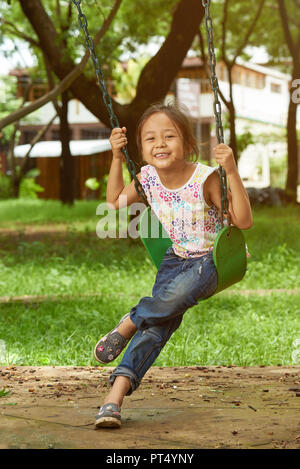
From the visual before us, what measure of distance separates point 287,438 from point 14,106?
34393mm

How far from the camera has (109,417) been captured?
3.42m

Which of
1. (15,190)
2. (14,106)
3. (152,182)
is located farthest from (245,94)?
(152,182)

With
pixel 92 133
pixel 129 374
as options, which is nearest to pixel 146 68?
pixel 129 374

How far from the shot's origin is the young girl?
3.54 m

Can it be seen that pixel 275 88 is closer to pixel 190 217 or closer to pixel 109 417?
pixel 190 217

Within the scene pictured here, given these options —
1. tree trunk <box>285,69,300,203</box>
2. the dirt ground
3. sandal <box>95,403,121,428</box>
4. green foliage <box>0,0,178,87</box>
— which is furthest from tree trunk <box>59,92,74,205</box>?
sandal <box>95,403,121,428</box>

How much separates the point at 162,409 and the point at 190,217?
0.93m

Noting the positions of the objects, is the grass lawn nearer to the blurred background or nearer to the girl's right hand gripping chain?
the blurred background

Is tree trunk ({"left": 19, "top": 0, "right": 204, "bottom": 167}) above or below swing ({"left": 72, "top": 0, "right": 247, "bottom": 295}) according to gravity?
above

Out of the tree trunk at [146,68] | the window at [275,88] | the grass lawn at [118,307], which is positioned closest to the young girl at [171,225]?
the grass lawn at [118,307]

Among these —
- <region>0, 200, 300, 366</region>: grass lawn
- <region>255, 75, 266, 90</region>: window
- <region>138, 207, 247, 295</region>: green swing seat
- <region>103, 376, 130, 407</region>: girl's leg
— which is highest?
<region>255, 75, 266, 90</region>: window

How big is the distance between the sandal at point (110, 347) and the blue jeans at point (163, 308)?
0.44 feet

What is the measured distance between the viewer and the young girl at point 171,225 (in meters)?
3.54

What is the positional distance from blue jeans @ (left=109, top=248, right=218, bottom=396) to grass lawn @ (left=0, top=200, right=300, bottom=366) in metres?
1.51
